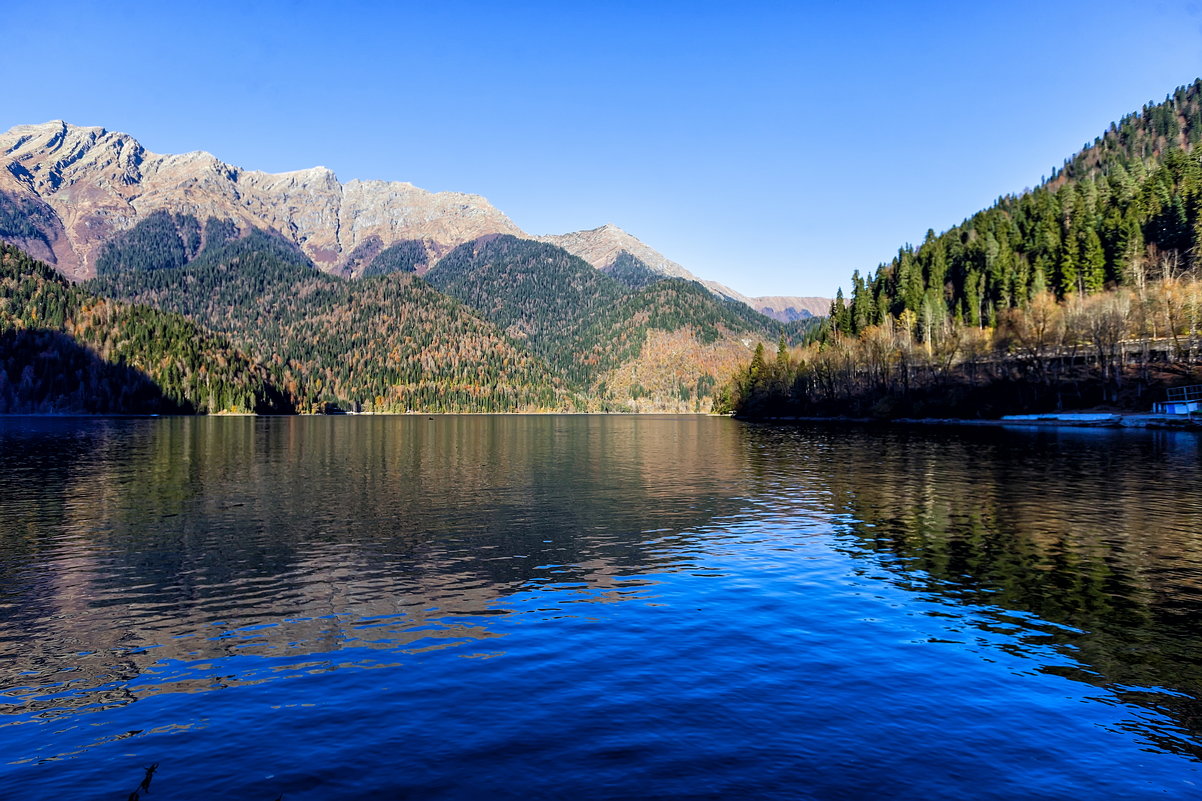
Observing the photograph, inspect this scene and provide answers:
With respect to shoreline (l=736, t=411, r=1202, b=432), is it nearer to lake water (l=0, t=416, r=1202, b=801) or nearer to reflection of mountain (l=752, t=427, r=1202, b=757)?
reflection of mountain (l=752, t=427, r=1202, b=757)

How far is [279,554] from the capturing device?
111ft

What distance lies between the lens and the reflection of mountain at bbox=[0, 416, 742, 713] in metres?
21.5

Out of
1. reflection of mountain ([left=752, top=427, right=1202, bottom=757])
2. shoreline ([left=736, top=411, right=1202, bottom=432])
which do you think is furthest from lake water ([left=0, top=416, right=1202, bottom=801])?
shoreline ([left=736, top=411, right=1202, bottom=432])

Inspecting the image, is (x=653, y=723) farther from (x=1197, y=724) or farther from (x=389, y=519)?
(x=389, y=519)

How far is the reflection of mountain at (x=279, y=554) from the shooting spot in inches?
845

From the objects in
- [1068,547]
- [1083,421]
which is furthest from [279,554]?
[1083,421]

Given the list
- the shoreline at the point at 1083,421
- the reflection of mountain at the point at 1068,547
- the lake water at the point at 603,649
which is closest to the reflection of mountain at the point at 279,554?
the lake water at the point at 603,649

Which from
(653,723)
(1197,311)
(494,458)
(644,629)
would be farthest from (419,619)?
(1197,311)

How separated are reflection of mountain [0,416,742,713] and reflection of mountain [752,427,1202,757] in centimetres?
1176

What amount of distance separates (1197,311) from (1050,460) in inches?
3878

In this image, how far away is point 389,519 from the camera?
44031mm

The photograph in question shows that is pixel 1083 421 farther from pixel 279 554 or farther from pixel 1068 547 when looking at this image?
pixel 279 554

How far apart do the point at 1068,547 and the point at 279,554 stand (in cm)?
3760

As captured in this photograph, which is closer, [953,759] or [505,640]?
[953,759]
